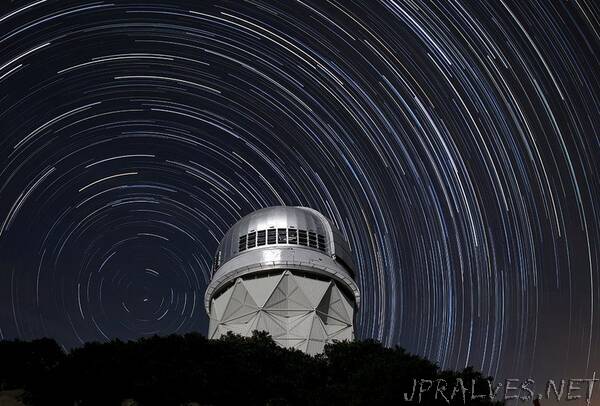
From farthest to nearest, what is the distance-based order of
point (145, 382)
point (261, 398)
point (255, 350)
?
point (255, 350)
point (261, 398)
point (145, 382)

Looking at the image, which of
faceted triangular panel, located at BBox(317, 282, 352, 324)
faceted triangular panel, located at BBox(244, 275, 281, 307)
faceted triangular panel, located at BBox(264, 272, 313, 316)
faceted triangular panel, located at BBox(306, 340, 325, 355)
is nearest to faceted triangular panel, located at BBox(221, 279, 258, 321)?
faceted triangular panel, located at BBox(244, 275, 281, 307)

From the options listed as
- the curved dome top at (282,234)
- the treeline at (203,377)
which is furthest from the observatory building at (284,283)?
the treeline at (203,377)

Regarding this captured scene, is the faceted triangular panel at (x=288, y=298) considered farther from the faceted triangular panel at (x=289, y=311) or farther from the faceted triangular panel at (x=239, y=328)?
the faceted triangular panel at (x=239, y=328)

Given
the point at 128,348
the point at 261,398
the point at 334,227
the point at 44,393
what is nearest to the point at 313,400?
the point at 261,398

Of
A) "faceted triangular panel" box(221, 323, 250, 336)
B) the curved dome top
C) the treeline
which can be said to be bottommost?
the treeline

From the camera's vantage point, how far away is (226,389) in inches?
969

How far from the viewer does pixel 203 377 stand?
24.6 metres

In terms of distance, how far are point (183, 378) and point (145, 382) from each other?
1.46 meters

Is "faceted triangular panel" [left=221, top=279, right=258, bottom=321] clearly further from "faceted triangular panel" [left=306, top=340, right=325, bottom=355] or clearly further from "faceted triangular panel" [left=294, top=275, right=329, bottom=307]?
"faceted triangular panel" [left=306, top=340, right=325, bottom=355]

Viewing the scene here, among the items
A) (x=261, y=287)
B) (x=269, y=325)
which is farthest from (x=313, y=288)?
(x=269, y=325)

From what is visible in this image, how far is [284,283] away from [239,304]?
3226 millimetres

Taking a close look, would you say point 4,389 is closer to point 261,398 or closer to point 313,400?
point 261,398

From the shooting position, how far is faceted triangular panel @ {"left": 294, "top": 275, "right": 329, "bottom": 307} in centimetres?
3807

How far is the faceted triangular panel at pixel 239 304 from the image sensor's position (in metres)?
38.0
